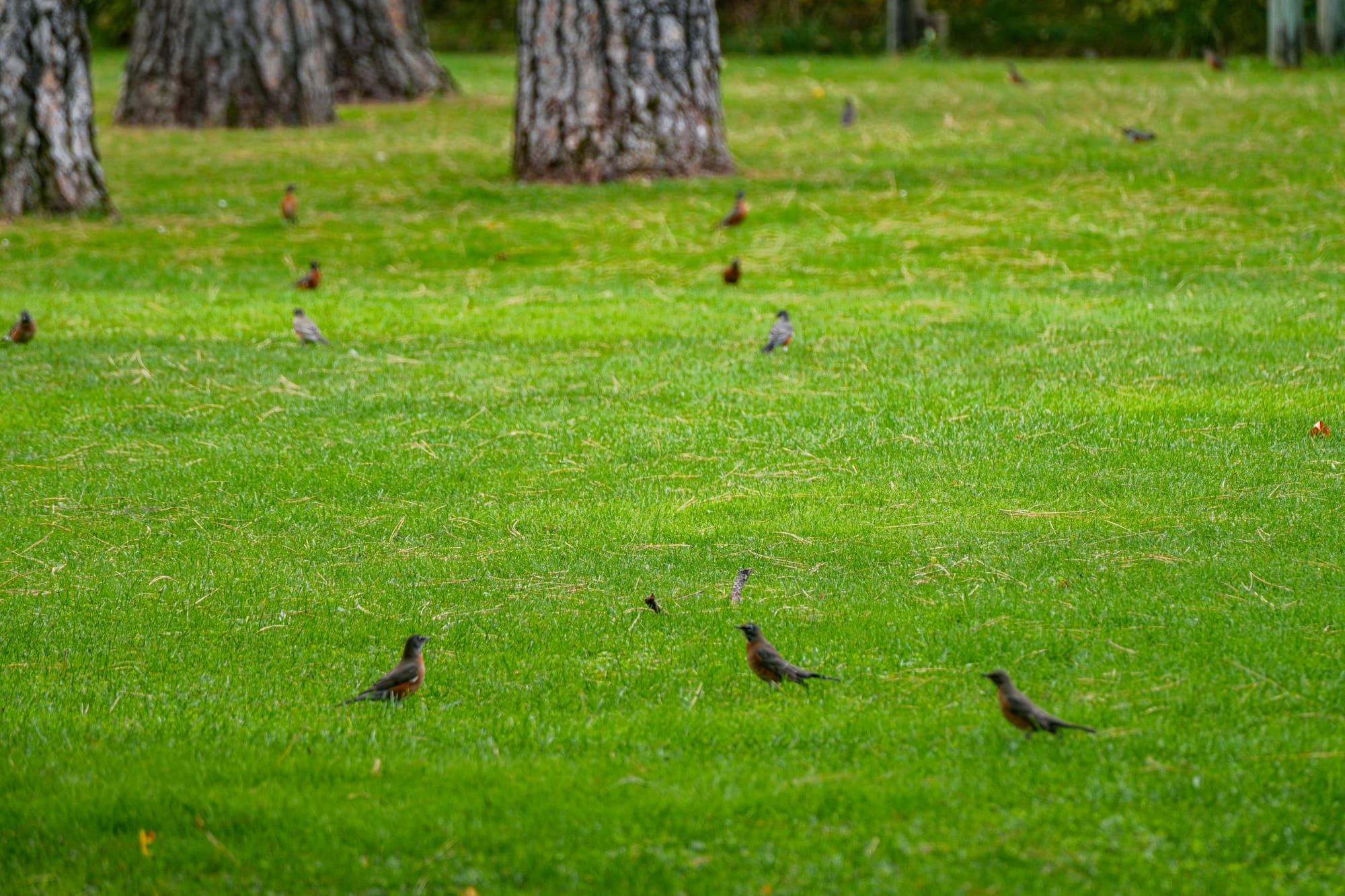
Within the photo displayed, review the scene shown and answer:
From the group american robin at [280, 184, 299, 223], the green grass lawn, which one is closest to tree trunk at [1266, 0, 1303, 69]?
the green grass lawn

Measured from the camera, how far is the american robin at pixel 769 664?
Answer: 5.21 metres

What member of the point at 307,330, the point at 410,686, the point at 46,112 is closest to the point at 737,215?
the point at 307,330

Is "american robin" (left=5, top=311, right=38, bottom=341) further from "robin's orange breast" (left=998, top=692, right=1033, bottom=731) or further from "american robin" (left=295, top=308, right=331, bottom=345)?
"robin's orange breast" (left=998, top=692, right=1033, bottom=731)

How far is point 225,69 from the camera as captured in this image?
2156cm

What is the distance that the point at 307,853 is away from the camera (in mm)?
4203

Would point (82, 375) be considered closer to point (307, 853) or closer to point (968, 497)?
point (968, 497)

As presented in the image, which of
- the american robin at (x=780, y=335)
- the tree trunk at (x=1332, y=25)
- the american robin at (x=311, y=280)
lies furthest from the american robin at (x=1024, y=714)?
the tree trunk at (x=1332, y=25)

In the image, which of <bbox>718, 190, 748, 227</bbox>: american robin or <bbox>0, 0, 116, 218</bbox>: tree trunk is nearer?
<bbox>0, 0, 116, 218</bbox>: tree trunk

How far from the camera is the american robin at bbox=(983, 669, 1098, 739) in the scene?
4707 millimetres

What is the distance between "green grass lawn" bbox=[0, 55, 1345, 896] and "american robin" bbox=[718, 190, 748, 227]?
0.18 metres

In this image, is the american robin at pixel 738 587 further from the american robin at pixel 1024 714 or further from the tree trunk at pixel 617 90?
the tree trunk at pixel 617 90

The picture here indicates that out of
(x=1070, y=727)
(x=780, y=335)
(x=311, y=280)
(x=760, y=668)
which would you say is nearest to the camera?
(x=1070, y=727)

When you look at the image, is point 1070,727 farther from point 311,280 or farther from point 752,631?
point 311,280

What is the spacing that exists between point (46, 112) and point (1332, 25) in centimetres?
1948
